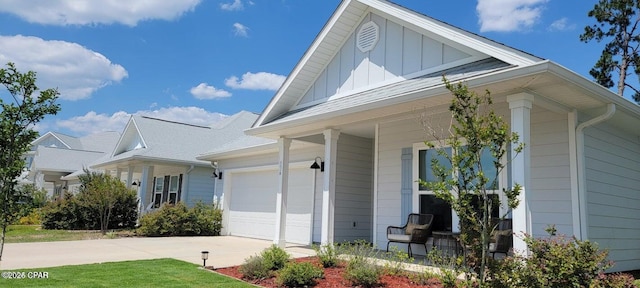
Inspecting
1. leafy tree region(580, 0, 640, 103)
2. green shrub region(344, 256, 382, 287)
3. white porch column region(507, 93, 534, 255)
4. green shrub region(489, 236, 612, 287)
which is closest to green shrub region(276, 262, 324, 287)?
green shrub region(344, 256, 382, 287)

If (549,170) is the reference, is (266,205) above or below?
below

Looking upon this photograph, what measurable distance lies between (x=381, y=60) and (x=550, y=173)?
3966mm

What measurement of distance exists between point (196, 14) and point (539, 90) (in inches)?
437

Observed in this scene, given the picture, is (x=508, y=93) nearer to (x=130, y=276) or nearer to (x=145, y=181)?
(x=130, y=276)

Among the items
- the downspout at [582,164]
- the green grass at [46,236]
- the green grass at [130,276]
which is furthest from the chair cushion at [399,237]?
the green grass at [46,236]

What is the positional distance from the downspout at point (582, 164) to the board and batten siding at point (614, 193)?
0.23 m

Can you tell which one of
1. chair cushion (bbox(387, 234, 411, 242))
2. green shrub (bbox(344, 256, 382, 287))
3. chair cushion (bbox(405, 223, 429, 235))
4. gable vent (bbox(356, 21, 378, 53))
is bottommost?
green shrub (bbox(344, 256, 382, 287))

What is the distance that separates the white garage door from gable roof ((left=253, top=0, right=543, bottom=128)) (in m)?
2.66

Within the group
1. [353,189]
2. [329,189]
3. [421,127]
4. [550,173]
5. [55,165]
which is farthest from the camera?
[55,165]

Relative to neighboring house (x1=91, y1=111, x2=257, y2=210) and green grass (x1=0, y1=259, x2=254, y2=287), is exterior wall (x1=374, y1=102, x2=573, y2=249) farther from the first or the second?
neighboring house (x1=91, y1=111, x2=257, y2=210)

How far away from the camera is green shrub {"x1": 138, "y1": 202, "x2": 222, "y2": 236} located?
14523 millimetres

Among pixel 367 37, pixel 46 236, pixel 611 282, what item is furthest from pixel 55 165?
pixel 611 282

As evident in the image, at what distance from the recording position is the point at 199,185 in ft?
62.4

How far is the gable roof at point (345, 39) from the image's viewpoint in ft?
24.0
